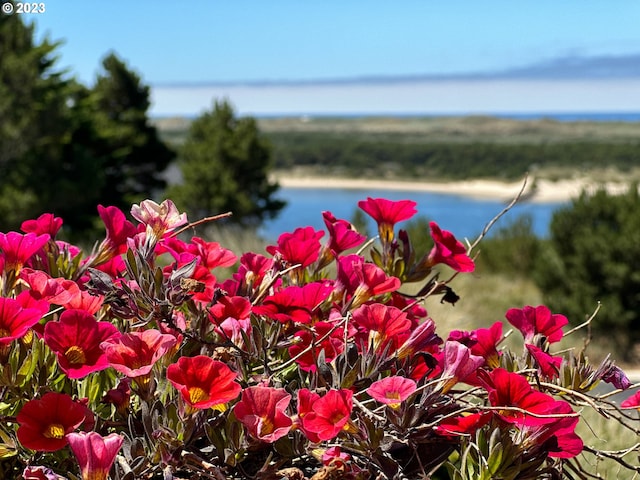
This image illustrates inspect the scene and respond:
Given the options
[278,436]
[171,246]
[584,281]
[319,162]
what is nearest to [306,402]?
[278,436]

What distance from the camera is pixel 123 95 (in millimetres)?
28500

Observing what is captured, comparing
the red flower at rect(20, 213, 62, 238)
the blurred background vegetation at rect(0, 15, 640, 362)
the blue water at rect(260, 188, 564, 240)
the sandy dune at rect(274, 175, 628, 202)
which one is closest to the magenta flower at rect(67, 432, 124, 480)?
the red flower at rect(20, 213, 62, 238)

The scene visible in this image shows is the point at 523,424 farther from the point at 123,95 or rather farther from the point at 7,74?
the point at 123,95

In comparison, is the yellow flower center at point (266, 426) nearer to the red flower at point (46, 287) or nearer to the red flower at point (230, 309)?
the red flower at point (230, 309)

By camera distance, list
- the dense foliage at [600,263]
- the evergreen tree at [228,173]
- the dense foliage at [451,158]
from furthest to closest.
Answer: the dense foliage at [451,158] < the evergreen tree at [228,173] < the dense foliage at [600,263]

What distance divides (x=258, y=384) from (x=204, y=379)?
0.41ft

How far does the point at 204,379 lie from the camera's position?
0.90 m

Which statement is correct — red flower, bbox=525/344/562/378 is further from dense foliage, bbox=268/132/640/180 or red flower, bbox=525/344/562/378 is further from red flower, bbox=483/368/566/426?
dense foliage, bbox=268/132/640/180

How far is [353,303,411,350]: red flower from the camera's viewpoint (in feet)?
3.32

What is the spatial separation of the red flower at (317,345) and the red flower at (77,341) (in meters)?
0.26

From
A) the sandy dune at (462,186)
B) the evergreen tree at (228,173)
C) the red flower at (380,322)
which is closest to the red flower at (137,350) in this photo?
the red flower at (380,322)

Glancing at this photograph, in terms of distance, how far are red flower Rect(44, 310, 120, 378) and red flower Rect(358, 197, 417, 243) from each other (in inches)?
21.0

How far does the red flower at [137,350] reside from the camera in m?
0.90

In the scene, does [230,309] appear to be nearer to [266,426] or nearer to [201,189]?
[266,426]
